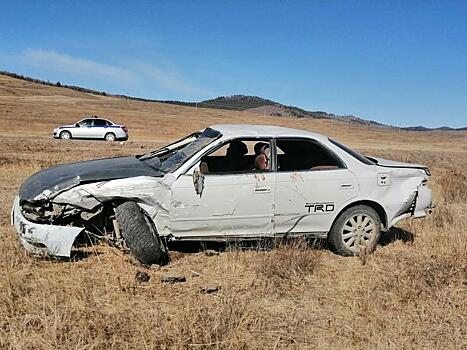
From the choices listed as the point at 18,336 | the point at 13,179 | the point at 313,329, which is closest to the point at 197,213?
the point at 313,329

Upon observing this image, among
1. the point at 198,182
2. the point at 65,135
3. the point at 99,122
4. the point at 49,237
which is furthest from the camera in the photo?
the point at 99,122

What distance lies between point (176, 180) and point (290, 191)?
52.8 inches

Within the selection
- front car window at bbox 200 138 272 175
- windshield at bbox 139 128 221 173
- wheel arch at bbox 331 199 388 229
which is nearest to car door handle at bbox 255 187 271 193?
front car window at bbox 200 138 272 175

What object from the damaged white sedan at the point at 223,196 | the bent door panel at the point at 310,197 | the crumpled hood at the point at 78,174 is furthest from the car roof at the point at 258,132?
the crumpled hood at the point at 78,174

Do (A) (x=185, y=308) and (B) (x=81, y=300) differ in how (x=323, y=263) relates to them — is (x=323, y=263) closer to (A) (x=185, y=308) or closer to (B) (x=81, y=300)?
(A) (x=185, y=308)

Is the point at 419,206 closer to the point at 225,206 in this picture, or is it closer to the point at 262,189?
the point at 262,189

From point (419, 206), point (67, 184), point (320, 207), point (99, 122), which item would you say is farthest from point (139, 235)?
point (99, 122)

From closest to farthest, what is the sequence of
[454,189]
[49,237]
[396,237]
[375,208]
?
[49,237], [375,208], [396,237], [454,189]

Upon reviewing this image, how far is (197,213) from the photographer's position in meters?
5.32

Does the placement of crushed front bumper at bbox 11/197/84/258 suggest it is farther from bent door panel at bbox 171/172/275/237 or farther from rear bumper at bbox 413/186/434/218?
rear bumper at bbox 413/186/434/218

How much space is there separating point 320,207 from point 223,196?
1214 millimetres

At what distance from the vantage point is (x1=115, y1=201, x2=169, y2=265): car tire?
16.5 feet

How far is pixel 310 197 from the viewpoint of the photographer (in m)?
5.68

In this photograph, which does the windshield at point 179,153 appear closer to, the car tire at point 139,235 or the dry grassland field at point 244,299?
the car tire at point 139,235
